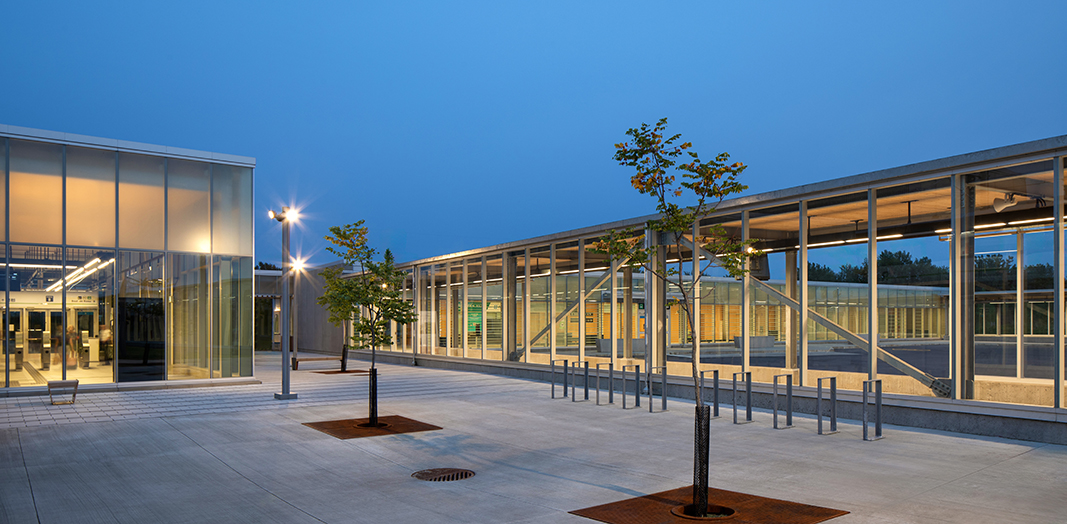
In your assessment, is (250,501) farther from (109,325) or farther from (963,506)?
(109,325)

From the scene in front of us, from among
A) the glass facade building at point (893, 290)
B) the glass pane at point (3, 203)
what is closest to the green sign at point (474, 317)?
the glass facade building at point (893, 290)

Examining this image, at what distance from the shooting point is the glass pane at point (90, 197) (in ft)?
59.6

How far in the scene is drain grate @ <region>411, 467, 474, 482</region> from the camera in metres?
8.23

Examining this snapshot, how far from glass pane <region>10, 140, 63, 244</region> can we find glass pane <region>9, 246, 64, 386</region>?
0.38 meters

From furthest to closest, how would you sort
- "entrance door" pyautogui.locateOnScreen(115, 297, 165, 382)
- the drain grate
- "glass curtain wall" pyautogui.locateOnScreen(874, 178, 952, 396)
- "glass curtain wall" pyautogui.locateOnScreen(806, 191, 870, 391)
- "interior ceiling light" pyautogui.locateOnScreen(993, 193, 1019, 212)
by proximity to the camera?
"entrance door" pyautogui.locateOnScreen(115, 297, 165, 382) → "glass curtain wall" pyautogui.locateOnScreen(806, 191, 870, 391) → "glass curtain wall" pyautogui.locateOnScreen(874, 178, 952, 396) → "interior ceiling light" pyautogui.locateOnScreen(993, 193, 1019, 212) → the drain grate

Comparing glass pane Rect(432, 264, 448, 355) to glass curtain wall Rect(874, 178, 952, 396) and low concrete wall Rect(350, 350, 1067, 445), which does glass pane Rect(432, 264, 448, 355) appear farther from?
glass curtain wall Rect(874, 178, 952, 396)

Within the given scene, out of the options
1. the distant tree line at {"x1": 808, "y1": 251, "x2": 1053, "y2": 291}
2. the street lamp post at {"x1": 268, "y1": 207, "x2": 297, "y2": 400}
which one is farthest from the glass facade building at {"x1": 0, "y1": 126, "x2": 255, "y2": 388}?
the distant tree line at {"x1": 808, "y1": 251, "x2": 1053, "y2": 291}

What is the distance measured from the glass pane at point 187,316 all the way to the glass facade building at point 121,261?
0.03m

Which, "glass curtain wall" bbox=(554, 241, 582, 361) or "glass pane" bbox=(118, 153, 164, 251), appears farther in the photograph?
"glass curtain wall" bbox=(554, 241, 582, 361)

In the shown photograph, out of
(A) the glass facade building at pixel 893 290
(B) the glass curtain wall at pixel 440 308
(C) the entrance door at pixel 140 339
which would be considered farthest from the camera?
(B) the glass curtain wall at pixel 440 308

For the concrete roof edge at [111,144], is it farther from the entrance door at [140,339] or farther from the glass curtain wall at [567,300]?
the glass curtain wall at [567,300]

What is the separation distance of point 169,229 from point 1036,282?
1926 cm

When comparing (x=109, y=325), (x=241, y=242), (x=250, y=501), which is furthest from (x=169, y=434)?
(x=241, y=242)

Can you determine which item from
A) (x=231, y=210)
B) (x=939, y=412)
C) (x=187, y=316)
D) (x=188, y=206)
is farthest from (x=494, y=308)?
(x=939, y=412)
